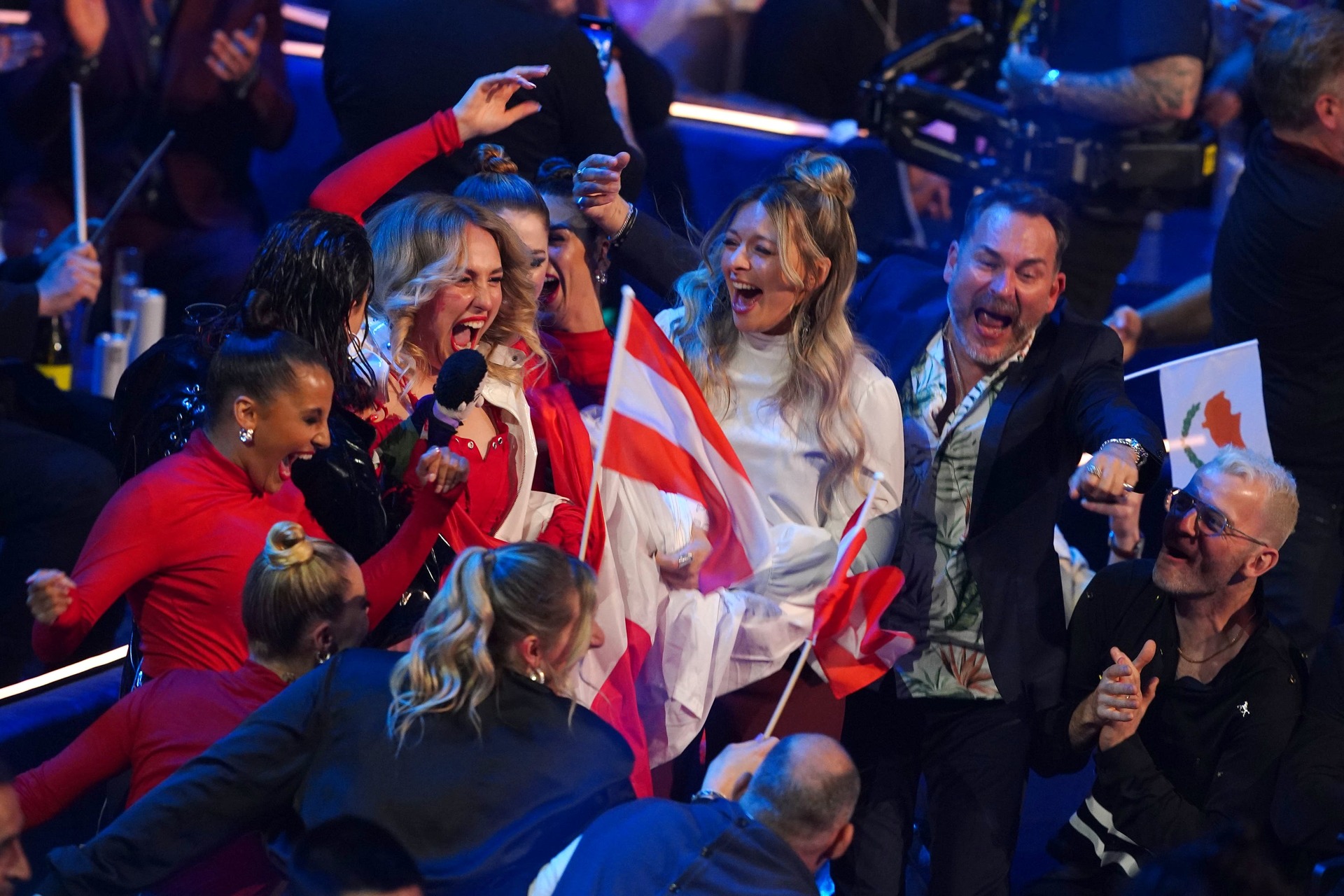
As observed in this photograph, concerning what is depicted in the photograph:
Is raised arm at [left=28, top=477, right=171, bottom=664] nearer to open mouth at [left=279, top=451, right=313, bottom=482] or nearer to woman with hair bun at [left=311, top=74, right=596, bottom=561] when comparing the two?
open mouth at [left=279, top=451, right=313, bottom=482]

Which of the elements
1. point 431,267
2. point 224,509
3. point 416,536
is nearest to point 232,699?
point 224,509

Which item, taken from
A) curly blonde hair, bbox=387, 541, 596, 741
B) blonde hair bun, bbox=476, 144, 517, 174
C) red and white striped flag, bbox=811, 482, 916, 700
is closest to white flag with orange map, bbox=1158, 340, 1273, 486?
red and white striped flag, bbox=811, 482, 916, 700

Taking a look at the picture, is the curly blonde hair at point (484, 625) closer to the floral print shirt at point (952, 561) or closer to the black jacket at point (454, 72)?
the floral print shirt at point (952, 561)

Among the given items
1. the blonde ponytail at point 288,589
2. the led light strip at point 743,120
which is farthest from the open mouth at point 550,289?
the led light strip at point 743,120

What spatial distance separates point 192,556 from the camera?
9.59ft

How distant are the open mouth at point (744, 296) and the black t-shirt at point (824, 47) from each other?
3362 millimetres

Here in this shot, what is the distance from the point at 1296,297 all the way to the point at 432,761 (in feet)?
10.2

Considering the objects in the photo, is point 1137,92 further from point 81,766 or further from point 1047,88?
point 81,766

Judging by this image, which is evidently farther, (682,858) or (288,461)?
(288,461)

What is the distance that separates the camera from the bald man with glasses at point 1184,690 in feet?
11.5

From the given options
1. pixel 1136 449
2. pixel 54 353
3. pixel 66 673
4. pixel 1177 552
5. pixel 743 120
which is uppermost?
pixel 1136 449

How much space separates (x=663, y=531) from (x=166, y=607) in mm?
1114

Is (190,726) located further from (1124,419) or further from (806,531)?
(1124,419)

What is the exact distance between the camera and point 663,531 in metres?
3.59
